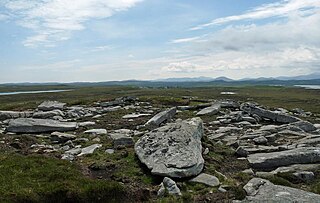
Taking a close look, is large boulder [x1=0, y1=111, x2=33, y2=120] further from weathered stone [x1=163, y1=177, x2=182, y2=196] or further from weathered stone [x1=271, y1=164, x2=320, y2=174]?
weathered stone [x1=271, y1=164, x2=320, y2=174]

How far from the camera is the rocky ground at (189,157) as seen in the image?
1285cm

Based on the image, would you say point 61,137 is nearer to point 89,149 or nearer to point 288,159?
point 89,149

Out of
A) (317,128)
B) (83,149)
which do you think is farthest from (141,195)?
(317,128)

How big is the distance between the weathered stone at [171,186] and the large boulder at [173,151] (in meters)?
0.63

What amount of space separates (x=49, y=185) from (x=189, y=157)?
18.7ft

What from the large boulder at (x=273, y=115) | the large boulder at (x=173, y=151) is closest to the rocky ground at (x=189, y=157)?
the large boulder at (x=173, y=151)

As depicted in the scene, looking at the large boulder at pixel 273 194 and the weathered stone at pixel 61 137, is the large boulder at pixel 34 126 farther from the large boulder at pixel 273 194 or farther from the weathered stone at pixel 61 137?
the large boulder at pixel 273 194

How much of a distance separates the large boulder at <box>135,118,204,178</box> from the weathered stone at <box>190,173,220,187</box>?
0.26 meters

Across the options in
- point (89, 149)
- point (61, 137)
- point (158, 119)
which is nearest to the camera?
point (89, 149)

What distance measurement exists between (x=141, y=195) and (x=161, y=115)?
16.5 metres

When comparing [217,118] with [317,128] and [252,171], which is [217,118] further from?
[252,171]

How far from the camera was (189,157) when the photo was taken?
48.5ft

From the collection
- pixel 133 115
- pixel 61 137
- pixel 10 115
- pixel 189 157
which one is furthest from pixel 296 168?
pixel 10 115

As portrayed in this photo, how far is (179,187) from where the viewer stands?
13.2 metres
